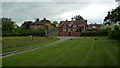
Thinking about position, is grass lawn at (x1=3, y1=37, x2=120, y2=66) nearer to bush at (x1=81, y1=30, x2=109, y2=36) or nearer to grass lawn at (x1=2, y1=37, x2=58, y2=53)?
grass lawn at (x1=2, y1=37, x2=58, y2=53)

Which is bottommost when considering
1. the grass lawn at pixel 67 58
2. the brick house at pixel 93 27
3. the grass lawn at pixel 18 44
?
the grass lawn at pixel 18 44

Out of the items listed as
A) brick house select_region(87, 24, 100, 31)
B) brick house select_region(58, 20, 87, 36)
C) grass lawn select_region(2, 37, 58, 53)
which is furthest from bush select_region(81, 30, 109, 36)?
grass lawn select_region(2, 37, 58, 53)

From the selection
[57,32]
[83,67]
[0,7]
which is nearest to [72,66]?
[83,67]

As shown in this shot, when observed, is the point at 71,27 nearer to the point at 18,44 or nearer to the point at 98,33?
the point at 98,33

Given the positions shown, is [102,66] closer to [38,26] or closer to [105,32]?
[105,32]

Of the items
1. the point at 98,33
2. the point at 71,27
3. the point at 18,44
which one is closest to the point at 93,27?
the point at 71,27

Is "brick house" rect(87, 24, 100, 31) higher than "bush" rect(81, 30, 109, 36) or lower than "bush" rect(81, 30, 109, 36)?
higher

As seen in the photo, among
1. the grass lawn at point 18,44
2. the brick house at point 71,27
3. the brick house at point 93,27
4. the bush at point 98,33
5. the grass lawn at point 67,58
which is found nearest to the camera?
the grass lawn at point 67,58

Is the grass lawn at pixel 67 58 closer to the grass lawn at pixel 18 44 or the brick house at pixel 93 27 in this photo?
the grass lawn at pixel 18 44

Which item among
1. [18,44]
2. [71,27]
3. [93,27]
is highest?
[71,27]

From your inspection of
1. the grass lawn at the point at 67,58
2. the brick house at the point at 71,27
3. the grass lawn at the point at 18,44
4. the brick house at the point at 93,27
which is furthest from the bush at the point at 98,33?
the grass lawn at the point at 67,58

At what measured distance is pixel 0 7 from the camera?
44.3ft

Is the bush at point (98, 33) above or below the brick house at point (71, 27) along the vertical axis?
below

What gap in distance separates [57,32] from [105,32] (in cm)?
2187
